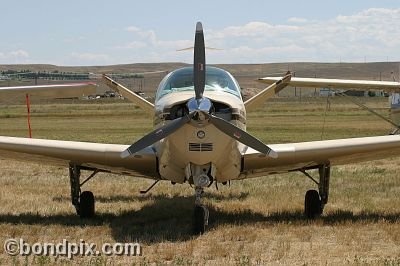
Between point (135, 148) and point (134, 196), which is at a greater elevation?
point (135, 148)

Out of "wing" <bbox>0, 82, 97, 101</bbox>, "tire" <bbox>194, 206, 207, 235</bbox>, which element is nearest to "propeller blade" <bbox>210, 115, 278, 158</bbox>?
"tire" <bbox>194, 206, 207, 235</bbox>

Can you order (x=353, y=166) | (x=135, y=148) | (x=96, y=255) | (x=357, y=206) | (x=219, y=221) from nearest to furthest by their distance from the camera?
(x=96, y=255) → (x=135, y=148) → (x=219, y=221) → (x=357, y=206) → (x=353, y=166)

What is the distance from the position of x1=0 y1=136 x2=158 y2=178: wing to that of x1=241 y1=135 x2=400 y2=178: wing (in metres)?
1.55

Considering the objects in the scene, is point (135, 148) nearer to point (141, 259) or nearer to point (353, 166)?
point (141, 259)

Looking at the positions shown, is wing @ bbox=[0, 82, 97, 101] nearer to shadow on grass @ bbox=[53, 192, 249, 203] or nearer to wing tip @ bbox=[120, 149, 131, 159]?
shadow on grass @ bbox=[53, 192, 249, 203]

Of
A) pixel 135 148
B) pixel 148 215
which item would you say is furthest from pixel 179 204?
pixel 135 148

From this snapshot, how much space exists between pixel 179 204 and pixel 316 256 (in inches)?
199

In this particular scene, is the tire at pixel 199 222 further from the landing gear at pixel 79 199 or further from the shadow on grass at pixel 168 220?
the landing gear at pixel 79 199

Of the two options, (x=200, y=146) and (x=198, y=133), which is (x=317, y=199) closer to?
(x=200, y=146)

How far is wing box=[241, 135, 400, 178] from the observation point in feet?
32.0

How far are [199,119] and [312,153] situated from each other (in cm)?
269

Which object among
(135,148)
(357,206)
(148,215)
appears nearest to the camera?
(135,148)

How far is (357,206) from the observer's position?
37.1ft

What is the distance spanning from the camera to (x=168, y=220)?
32.8 ft
